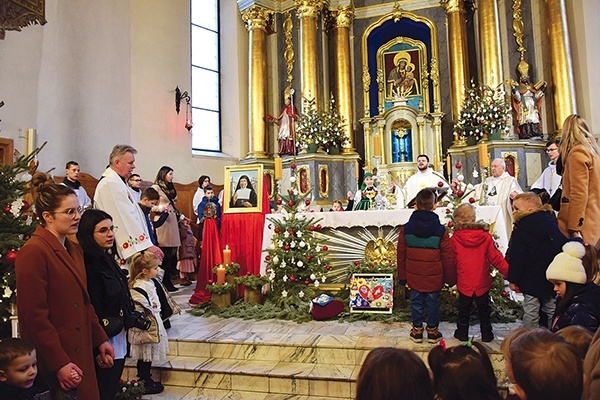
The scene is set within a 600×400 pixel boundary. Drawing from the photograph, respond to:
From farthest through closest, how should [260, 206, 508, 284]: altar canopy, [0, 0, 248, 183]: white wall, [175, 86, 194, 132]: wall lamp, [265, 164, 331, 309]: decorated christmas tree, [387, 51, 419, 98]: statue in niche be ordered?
[387, 51, 419, 98]: statue in niche → [175, 86, 194, 132]: wall lamp → [0, 0, 248, 183]: white wall → [260, 206, 508, 284]: altar canopy → [265, 164, 331, 309]: decorated christmas tree

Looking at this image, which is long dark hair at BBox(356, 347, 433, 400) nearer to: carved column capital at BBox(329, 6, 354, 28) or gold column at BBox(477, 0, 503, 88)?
gold column at BBox(477, 0, 503, 88)

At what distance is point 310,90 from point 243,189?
19.6 feet

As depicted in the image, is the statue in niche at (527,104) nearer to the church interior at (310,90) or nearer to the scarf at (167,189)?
the church interior at (310,90)

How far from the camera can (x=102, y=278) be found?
3.05 metres

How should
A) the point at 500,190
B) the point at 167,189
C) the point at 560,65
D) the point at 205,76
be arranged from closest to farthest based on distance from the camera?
the point at 500,190
the point at 167,189
the point at 560,65
the point at 205,76

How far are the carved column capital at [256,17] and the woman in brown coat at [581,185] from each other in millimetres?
10521

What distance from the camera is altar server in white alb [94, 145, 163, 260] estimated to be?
4.46m

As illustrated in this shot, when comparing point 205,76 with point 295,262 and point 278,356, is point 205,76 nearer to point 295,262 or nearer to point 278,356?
point 295,262

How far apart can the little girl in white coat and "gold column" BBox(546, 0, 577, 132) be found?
976 centimetres

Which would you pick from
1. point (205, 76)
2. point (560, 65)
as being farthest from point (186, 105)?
point (560, 65)

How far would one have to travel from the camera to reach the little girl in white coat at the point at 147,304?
4301 millimetres

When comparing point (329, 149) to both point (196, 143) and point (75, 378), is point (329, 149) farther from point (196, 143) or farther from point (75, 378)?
point (75, 378)

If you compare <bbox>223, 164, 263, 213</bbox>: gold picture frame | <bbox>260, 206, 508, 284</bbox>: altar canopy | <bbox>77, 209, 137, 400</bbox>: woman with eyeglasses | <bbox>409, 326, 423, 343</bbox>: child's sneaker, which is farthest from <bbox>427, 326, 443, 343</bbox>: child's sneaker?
<bbox>223, 164, 263, 213</bbox>: gold picture frame

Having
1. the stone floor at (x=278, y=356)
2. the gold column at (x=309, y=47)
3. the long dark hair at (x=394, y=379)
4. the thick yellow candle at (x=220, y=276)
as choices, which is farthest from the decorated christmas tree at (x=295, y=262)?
the gold column at (x=309, y=47)
